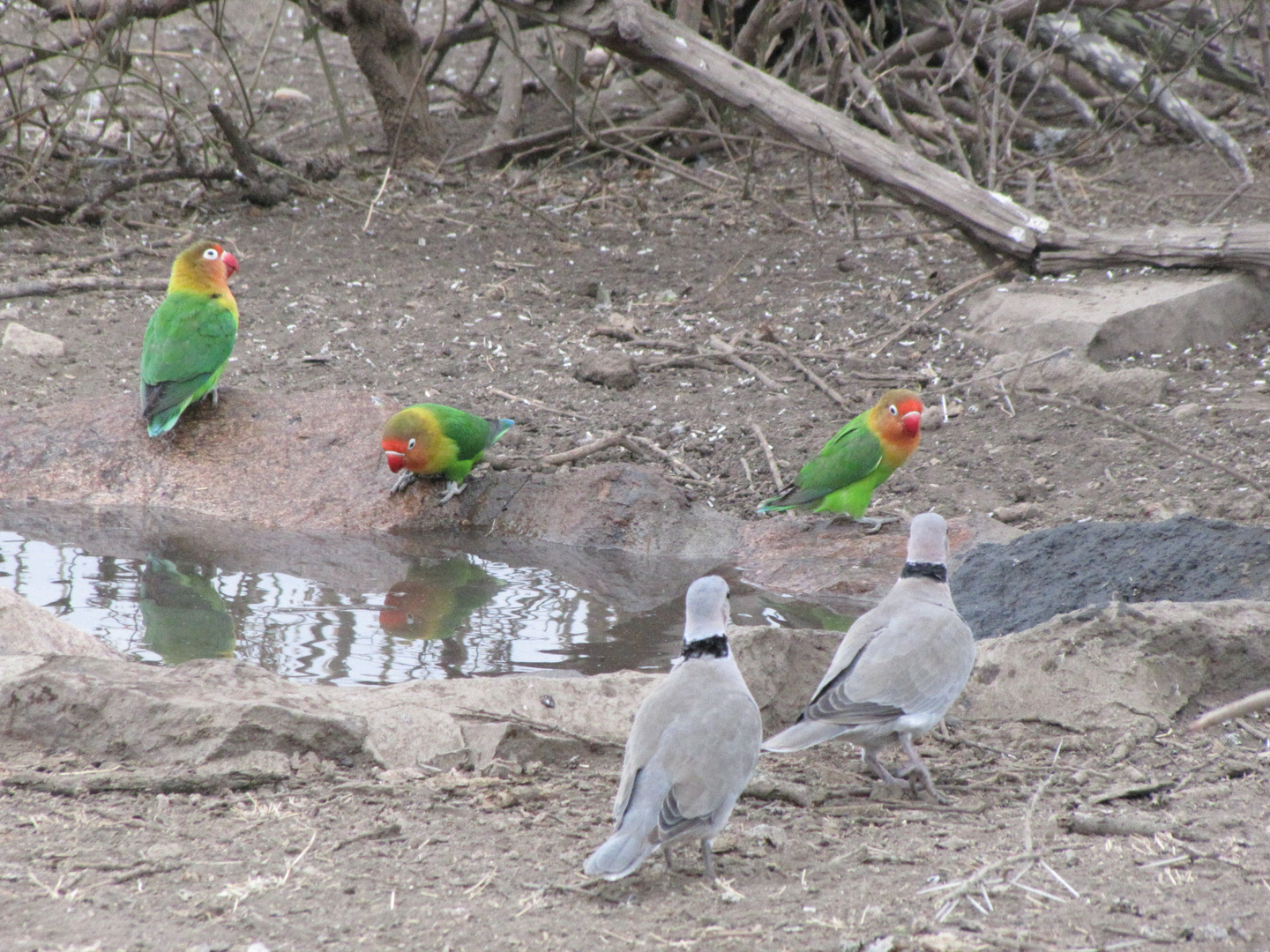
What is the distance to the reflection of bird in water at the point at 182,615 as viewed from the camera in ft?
14.0

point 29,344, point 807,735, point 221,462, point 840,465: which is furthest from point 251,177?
point 807,735

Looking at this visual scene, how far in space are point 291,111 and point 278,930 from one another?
10.4 meters

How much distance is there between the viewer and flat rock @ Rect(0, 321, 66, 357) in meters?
6.96

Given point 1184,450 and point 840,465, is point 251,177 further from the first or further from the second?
point 1184,450

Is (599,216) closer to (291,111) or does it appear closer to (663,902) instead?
(291,111)

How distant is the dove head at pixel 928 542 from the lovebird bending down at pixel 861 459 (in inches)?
70.4

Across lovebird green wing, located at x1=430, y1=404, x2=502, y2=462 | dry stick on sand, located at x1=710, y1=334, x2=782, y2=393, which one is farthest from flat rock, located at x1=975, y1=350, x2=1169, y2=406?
lovebird green wing, located at x1=430, y1=404, x2=502, y2=462

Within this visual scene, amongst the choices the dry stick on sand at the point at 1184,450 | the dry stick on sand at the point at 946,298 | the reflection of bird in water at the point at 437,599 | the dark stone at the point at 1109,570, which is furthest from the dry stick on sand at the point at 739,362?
the dark stone at the point at 1109,570

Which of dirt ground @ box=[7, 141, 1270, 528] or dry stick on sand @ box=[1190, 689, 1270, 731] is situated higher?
dry stick on sand @ box=[1190, 689, 1270, 731]

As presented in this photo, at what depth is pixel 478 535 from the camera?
5570mm

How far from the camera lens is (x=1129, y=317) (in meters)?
6.80

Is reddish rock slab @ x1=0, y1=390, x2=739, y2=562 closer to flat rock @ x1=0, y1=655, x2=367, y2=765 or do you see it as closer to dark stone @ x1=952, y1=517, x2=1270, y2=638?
dark stone @ x1=952, y1=517, x2=1270, y2=638

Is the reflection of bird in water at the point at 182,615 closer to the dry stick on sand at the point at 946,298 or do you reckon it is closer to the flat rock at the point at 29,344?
the flat rock at the point at 29,344

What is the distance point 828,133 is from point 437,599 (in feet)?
12.3
